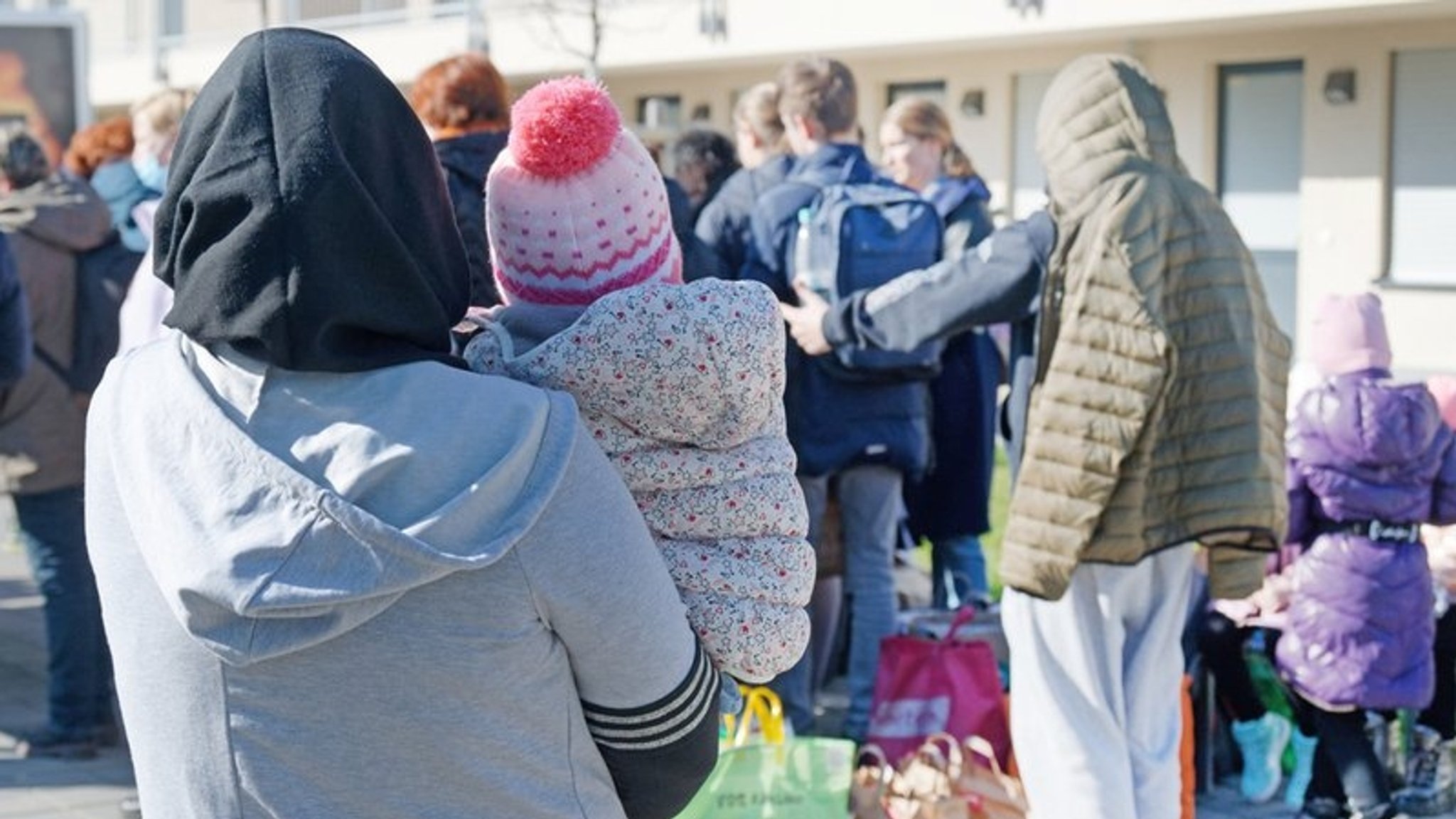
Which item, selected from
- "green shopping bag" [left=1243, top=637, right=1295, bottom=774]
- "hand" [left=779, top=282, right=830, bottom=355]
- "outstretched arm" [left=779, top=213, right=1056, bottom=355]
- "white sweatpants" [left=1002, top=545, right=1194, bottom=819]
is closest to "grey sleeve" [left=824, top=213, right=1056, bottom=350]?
"outstretched arm" [left=779, top=213, right=1056, bottom=355]

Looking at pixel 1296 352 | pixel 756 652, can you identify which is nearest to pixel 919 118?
pixel 756 652

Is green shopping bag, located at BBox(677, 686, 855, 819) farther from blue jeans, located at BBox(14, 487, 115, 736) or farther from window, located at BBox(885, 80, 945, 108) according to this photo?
window, located at BBox(885, 80, 945, 108)

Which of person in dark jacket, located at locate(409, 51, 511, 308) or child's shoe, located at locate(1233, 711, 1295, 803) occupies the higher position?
person in dark jacket, located at locate(409, 51, 511, 308)

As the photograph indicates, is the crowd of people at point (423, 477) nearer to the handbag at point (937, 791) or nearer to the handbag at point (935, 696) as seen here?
the handbag at point (937, 791)

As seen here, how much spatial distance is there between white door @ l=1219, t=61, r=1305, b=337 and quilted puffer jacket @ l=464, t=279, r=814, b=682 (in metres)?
19.3

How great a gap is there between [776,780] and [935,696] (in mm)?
1150

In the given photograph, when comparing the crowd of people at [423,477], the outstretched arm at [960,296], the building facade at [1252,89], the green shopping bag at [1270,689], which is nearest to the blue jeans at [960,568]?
the green shopping bag at [1270,689]

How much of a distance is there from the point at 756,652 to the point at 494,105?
3.22 m

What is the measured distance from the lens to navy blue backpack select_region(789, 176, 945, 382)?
634 cm

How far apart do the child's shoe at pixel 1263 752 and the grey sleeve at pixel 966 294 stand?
82.3 inches

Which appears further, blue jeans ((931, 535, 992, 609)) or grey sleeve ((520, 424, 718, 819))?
blue jeans ((931, 535, 992, 609))

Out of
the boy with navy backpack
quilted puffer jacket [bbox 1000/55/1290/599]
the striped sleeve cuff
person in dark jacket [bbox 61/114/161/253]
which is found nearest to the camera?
the striped sleeve cuff

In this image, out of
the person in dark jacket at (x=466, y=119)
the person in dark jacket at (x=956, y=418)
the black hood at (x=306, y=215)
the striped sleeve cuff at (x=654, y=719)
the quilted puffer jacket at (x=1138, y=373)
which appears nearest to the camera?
the black hood at (x=306, y=215)

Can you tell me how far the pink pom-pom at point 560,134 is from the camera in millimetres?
2375
